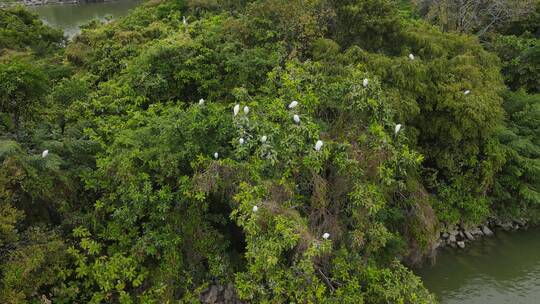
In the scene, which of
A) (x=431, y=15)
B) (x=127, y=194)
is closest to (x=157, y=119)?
(x=127, y=194)

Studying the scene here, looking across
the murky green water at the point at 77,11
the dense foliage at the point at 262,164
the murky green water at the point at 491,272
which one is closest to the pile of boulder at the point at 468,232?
the murky green water at the point at 491,272

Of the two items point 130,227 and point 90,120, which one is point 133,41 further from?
point 130,227

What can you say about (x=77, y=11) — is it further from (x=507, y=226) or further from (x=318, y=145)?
(x=507, y=226)

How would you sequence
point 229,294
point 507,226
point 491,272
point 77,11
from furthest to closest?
point 77,11
point 507,226
point 491,272
point 229,294

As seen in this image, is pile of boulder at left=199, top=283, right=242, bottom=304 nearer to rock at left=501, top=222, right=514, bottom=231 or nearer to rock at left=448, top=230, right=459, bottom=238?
rock at left=448, top=230, right=459, bottom=238

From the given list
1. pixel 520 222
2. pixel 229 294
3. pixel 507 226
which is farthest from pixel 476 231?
pixel 229 294

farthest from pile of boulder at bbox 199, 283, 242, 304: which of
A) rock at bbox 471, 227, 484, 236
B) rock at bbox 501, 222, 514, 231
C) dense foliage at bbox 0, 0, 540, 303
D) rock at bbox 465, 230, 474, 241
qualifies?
rock at bbox 501, 222, 514, 231
